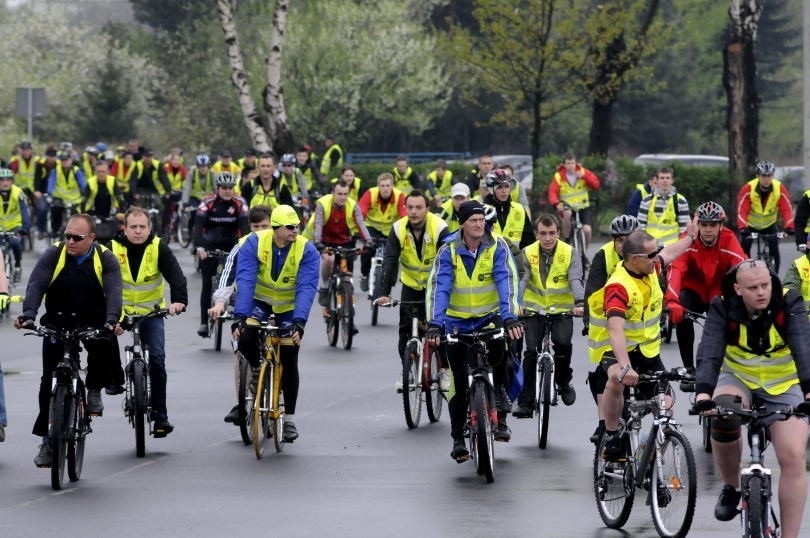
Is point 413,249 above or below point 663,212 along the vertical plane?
below

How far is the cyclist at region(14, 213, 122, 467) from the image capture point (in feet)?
38.9

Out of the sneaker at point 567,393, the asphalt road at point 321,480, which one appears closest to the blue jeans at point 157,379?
the asphalt road at point 321,480

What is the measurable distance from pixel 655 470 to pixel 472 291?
3.16m

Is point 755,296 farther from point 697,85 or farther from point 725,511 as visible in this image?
point 697,85

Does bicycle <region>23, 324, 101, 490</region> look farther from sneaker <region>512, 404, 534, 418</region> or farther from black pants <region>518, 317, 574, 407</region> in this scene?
black pants <region>518, 317, 574, 407</region>

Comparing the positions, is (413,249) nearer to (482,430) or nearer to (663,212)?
(482,430)

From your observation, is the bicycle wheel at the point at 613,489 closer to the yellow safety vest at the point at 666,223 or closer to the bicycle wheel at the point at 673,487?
the bicycle wheel at the point at 673,487

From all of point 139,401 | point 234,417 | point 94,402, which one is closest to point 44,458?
point 94,402

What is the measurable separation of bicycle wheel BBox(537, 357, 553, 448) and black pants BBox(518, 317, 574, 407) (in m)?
0.33

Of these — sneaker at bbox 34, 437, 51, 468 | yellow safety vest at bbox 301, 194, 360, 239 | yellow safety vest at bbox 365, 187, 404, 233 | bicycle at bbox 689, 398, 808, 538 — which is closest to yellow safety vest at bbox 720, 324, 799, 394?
bicycle at bbox 689, 398, 808, 538

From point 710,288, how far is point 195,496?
480 centimetres

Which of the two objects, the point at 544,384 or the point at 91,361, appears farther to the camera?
the point at 544,384

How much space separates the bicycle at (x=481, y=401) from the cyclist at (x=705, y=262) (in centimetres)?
206

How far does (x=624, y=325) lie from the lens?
10.6m
